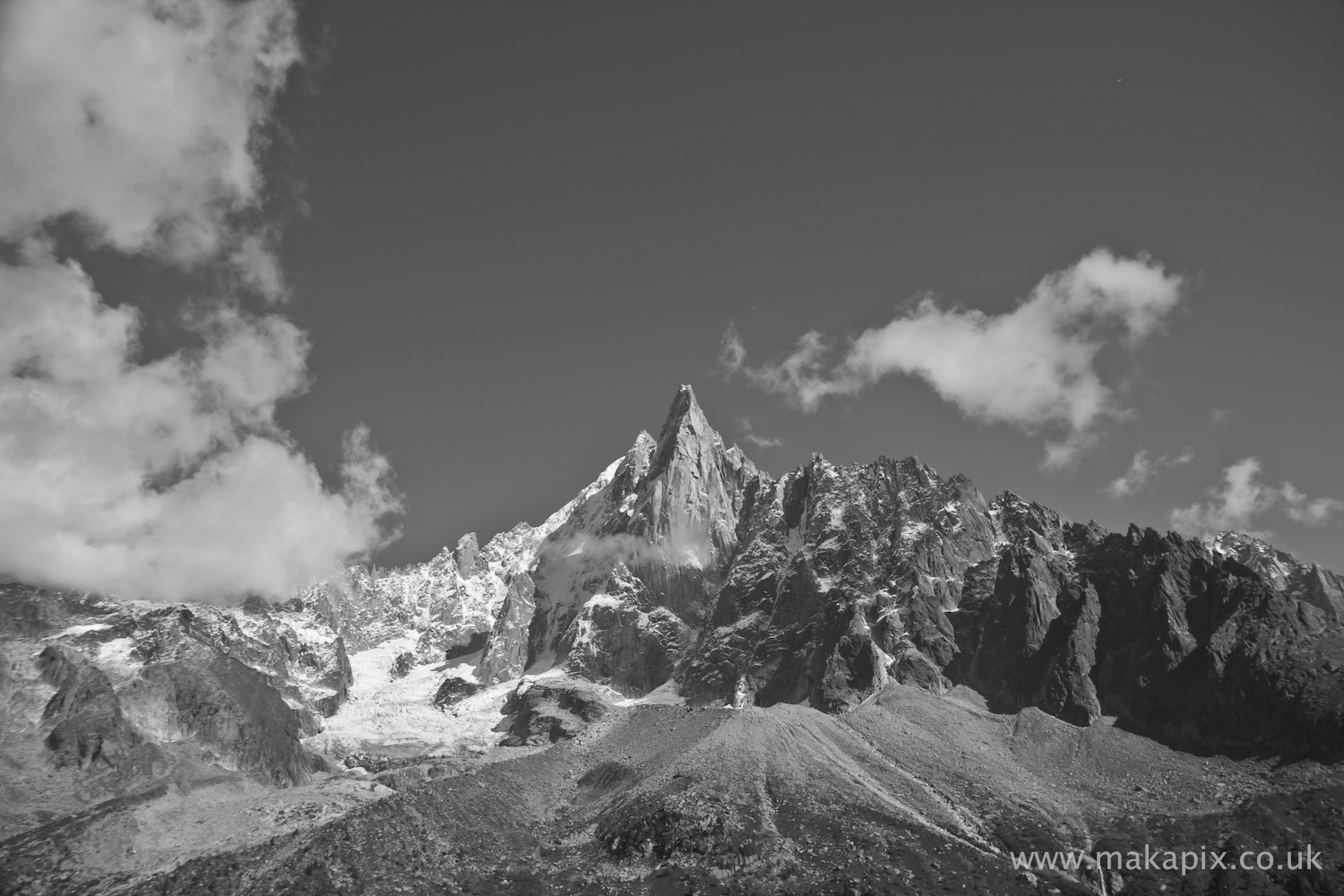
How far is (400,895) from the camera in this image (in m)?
144

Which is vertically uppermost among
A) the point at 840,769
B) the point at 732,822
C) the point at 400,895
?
the point at 840,769

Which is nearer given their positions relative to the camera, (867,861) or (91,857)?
(867,861)

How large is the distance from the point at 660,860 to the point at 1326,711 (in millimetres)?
145693

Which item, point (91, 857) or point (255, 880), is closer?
point (255, 880)

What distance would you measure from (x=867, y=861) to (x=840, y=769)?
47.6 metres

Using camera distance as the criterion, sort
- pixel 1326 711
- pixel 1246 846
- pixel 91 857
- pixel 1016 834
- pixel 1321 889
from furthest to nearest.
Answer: pixel 1326 711
pixel 91 857
pixel 1016 834
pixel 1246 846
pixel 1321 889

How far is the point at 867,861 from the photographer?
499 ft

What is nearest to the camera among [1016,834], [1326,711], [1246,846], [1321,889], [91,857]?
[1321,889]

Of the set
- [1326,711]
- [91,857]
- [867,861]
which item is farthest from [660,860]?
[1326,711]

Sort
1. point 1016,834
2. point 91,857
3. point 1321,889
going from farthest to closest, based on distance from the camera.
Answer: point 91,857, point 1016,834, point 1321,889

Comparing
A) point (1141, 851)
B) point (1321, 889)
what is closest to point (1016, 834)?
point (1141, 851)

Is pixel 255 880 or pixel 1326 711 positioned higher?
pixel 1326 711

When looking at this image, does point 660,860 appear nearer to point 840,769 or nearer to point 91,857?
point 840,769

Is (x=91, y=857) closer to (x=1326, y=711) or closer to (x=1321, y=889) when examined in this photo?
(x=1321, y=889)
